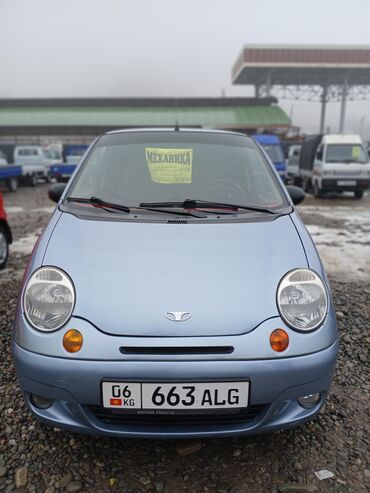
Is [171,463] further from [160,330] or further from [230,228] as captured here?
[230,228]

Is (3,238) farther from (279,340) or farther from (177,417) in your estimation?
(279,340)

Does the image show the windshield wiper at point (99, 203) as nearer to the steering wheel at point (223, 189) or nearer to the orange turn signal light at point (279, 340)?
the steering wheel at point (223, 189)

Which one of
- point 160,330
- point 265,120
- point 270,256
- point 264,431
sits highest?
point 270,256

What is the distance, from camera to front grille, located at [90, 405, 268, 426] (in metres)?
1.67

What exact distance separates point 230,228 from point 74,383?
1.10m

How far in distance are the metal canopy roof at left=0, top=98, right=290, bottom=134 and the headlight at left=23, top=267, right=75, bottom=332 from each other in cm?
3580

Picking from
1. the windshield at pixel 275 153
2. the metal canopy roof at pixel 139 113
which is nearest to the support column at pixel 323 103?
the metal canopy roof at pixel 139 113

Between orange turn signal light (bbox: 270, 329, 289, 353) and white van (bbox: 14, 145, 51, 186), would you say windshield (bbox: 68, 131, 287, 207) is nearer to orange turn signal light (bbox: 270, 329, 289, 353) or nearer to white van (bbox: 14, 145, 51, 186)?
orange turn signal light (bbox: 270, 329, 289, 353)

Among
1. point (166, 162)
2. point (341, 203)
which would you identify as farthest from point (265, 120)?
point (166, 162)

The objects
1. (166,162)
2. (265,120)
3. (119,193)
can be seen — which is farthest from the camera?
(265,120)

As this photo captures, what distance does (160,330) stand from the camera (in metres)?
1.66

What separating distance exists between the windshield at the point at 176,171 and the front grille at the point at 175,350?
1072 mm

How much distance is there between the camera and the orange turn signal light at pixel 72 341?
166 centimetres

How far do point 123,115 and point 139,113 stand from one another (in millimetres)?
1548
